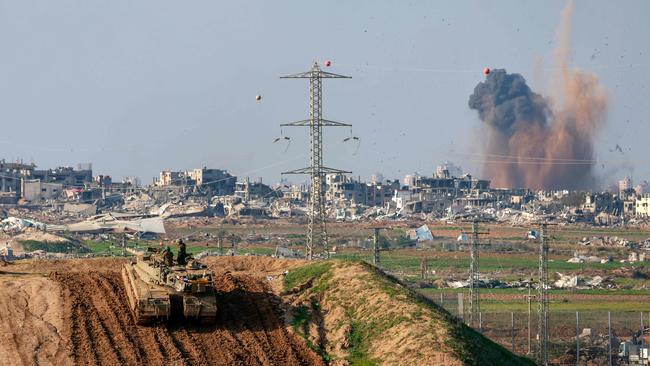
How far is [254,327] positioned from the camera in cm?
4419

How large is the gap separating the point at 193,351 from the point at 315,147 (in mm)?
32129

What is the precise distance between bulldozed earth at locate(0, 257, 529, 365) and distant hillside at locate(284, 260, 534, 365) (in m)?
0.05

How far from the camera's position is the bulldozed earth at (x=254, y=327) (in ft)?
133

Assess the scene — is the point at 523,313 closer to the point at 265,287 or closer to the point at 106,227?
the point at 265,287

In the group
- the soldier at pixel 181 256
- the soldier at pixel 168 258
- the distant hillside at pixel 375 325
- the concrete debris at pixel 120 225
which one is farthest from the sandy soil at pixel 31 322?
the concrete debris at pixel 120 225

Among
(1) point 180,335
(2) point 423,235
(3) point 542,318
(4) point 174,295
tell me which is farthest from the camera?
(2) point 423,235

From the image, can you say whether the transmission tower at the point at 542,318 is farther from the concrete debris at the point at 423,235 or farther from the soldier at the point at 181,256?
the concrete debris at the point at 423,235

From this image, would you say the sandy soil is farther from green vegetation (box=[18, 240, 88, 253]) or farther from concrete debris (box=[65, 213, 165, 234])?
concrete debris (box=[65, 213, 165, 234])

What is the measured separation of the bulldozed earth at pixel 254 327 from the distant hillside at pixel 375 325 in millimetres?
47

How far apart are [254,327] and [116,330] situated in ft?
15.9

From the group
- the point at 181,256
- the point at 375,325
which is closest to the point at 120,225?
the point at 181,256

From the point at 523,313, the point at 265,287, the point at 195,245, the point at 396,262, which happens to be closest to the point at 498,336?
the point at 523,313

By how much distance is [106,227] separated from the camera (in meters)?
142

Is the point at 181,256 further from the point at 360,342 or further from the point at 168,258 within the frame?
the point at 360,342
